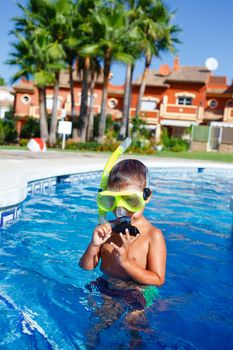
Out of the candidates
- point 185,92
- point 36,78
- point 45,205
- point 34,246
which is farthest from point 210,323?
point 185,92

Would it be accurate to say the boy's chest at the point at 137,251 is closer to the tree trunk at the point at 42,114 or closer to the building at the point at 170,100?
the tree trunk at the point at 42,114

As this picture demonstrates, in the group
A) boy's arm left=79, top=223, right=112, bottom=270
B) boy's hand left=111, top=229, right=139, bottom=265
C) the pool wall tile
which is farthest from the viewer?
the pool wall tile

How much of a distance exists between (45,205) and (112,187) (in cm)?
515

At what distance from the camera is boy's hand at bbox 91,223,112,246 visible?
2.68 metres

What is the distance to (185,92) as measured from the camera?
1687 inches

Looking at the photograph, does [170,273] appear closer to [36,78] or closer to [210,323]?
[210,323]

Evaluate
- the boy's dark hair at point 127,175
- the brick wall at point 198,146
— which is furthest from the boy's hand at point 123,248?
the brick wall at point 198,146

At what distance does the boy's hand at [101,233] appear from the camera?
2.68m

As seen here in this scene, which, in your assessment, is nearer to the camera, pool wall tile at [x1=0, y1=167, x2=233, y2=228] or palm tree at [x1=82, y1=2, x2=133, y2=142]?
pool wall tile at [x1=0, y1=167, x2=233, y2=228]

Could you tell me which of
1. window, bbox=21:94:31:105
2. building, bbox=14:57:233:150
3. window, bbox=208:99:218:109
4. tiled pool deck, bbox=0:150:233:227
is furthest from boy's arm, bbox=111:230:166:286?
window, bbox=21:94:31:105

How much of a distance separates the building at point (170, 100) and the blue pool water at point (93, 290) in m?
34.4

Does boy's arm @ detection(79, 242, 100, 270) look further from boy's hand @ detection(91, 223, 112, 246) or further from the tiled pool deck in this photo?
the tiled pool deck

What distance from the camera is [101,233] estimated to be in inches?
107

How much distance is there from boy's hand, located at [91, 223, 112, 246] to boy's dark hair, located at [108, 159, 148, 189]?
0.28m
